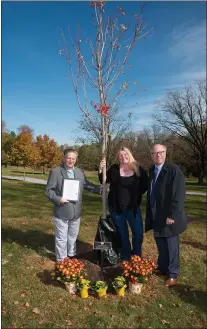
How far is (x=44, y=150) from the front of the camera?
1583 inches

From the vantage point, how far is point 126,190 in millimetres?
4961

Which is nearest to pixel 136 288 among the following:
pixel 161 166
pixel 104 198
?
pixel 104 198

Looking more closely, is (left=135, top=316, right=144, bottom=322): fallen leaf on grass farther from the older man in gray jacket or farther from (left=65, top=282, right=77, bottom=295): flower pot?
the older man in gray jacket

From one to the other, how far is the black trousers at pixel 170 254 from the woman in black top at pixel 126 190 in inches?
19.1

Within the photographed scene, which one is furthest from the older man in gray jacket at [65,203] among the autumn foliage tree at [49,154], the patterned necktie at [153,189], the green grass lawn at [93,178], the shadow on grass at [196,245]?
the autumn foliage tree at [49,154]

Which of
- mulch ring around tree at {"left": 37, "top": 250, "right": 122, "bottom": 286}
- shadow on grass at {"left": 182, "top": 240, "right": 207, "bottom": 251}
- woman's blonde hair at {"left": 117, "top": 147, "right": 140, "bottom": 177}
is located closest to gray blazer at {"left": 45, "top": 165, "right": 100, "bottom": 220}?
woman's blonde hair at {"left": 117, "top": 147, "right": 140, "bottom": 177}

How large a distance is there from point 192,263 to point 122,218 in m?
2.09

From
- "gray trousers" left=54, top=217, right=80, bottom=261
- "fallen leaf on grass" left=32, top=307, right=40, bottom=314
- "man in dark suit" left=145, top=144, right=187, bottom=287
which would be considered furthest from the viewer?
"gray trousers" left=54, top=217, right=80, bottom=261

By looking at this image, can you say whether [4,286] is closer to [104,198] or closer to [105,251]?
[105,251]


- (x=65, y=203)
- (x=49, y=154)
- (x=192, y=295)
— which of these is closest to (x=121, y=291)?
(x=192, y=295)

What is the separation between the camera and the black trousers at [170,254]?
4.73 metres

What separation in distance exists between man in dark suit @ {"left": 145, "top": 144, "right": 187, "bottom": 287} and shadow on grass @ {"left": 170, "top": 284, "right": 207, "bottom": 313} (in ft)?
0.52

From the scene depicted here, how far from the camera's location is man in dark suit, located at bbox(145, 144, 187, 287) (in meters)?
4.48

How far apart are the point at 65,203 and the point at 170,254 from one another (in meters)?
1.99
